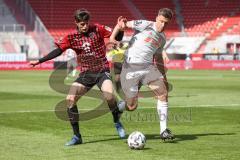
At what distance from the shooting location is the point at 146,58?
11.3 m

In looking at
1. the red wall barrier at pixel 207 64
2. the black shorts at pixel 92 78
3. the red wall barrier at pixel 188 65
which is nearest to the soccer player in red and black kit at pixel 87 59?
the black shorts at pixel 92 78

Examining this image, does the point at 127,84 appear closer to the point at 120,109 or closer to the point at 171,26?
the point at 120,109

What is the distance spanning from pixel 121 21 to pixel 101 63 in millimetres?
847

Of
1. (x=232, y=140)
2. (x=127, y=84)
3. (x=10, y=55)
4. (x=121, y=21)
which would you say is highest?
(x=121, y=21)

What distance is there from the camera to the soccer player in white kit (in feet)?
36.0

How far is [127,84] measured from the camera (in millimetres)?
11664

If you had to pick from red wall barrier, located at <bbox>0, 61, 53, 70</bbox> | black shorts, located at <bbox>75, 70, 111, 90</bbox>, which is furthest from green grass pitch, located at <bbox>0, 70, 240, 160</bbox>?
red wall barrier, located at <bbox>0, 61, 53, 70</bbox>

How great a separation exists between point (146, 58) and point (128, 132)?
1.75 metres

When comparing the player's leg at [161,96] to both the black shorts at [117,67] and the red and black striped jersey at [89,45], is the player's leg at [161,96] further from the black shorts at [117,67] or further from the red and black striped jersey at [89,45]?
the black shorts at [117,67]

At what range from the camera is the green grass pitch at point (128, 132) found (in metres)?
9.33

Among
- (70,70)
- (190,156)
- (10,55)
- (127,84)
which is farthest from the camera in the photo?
(10,55)

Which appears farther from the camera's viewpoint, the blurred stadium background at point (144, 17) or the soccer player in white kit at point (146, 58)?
the blurred stadium background at point (144, 17)

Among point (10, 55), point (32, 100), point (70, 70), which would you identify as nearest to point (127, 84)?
point (32, 100)

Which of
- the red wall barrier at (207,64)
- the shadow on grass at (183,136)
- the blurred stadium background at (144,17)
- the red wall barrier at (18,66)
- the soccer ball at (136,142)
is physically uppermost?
the soccer ball at (136,142)
